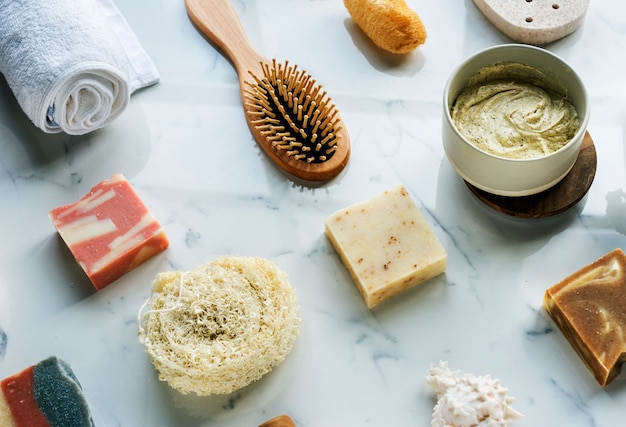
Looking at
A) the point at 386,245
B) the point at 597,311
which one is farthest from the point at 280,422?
the point at 597,311

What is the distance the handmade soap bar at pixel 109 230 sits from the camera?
1.12m

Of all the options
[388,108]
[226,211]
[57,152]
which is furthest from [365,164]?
[57,152]

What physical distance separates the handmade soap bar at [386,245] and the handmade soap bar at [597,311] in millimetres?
164

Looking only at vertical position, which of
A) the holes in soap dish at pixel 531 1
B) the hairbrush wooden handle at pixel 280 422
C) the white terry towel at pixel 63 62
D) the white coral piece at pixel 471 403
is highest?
the white terry towel at pixel 63 62

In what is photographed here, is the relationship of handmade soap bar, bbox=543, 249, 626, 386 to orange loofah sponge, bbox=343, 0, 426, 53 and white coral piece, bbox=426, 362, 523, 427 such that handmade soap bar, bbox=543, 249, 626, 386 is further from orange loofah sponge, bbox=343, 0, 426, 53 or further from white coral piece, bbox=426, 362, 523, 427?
orange loofah sponge, bbox=343, 0, 426, 53

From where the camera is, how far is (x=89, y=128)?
1.23 m

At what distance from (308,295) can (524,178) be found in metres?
0.32

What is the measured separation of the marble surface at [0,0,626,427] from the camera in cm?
106

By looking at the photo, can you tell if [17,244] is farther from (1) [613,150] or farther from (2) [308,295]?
(1) [613,150]

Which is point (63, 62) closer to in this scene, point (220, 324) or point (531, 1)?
point (220, 324)

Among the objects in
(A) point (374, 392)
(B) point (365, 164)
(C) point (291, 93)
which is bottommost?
(A) point (374, 392)

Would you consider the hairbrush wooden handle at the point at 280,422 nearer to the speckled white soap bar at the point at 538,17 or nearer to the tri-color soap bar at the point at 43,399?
the tri-color soap bar at the point at 43,399

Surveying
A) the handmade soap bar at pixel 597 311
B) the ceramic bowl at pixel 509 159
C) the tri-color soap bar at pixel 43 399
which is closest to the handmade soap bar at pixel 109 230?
the tri-color soap bar at pixel 43 399

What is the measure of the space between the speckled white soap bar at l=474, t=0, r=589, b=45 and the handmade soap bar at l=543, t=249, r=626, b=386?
38cm
